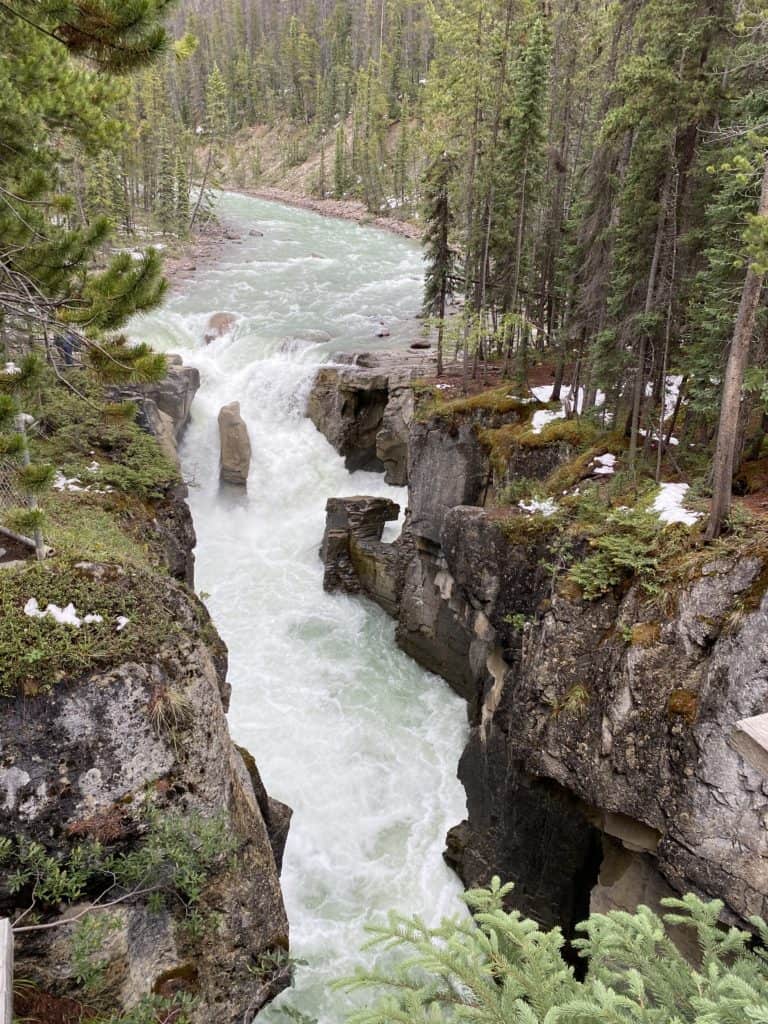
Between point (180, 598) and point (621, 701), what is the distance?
7145 millimetres

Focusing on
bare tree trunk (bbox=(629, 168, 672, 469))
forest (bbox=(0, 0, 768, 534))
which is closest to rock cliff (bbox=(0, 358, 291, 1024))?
forest (bbox=(0, 0, 768, 534))

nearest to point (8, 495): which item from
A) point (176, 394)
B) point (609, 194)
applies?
point (609, 194)

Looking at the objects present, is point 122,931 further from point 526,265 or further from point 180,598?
point 526,265

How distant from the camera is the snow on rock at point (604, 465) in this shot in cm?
1446

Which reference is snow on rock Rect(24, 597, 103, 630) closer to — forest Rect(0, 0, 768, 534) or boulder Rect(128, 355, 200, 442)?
forest Rect(0, 0, 768, 534)

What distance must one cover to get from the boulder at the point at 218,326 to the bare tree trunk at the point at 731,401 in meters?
25.1

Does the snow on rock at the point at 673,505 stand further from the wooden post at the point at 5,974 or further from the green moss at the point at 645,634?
the wooden post at the point at 5,974

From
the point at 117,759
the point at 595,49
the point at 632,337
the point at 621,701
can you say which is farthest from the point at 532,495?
the point at 595,49

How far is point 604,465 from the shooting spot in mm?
14727

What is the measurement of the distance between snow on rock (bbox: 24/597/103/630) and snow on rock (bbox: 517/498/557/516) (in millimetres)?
10029

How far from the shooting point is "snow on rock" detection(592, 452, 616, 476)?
14.5 metres

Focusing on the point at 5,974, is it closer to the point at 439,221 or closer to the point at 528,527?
the point at 528,527

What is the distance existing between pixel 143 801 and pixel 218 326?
27511 mm

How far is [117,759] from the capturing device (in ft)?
20.8
